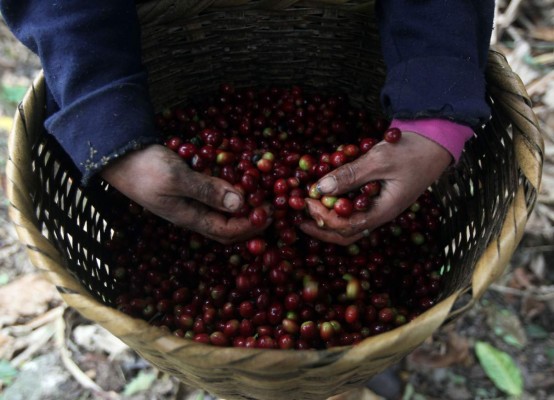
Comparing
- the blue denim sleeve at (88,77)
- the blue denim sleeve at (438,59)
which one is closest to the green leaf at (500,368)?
the blue denim sleeve at (438,59)

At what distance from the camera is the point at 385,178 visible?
176 cm

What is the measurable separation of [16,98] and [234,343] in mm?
2738

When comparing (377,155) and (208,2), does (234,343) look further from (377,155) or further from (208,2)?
(208,2)

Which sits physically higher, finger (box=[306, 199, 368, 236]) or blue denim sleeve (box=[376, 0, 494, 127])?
blue denim sleeve (box=[376, 0, 494, 127])

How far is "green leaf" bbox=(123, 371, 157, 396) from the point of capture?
2432 millimetres

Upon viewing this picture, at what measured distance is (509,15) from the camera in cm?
388

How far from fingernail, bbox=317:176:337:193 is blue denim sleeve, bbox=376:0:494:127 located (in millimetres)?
379

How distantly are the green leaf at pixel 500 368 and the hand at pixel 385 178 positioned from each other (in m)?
1.09

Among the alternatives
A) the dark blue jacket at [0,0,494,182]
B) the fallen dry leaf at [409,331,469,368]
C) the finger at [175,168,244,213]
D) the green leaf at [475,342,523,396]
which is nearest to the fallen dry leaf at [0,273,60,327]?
the dark blue jacket at [0,0,494,182]

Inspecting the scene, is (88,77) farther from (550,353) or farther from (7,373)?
(550,353)

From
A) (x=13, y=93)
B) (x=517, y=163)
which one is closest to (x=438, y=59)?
(x=517, y=163)

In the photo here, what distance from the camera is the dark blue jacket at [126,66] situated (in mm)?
1683

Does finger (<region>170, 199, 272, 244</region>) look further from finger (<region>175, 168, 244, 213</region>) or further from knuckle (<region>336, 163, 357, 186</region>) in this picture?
knuckle (<region>336, 163, 357, 186</region>)

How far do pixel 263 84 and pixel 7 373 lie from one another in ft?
6.27
